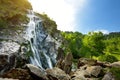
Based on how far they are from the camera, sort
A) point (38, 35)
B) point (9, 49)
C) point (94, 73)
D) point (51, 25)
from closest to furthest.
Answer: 1. point (94, 73)
2. point (9, 49)
3. point (38, 35)
4. point (51, 25)

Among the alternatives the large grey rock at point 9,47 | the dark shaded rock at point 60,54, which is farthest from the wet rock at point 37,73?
the dark shaded rock at point 60,54

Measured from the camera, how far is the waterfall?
135 ft

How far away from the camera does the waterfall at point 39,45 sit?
41144 millimetres

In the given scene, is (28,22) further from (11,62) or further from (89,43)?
(89,43)

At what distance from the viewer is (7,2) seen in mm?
52375

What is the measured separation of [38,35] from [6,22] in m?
6.09

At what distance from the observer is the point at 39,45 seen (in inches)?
1772

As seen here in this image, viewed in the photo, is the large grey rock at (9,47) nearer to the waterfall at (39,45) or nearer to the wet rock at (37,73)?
the waterfall at (39,45)

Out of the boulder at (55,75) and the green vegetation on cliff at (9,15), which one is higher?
the green vegetation on cliff at (9,15)

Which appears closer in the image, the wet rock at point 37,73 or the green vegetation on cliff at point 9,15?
the wet rock at point 37,73

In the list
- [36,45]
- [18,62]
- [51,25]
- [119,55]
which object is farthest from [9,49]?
[119,55]

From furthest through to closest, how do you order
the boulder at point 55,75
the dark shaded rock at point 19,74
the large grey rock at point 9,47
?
the large grey rock at point 9,47
the boulder at point 55,75
the dark shaded rock at point 19,74

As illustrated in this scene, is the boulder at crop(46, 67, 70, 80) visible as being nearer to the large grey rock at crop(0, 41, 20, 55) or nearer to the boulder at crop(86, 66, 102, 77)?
the boulder at crop(86, 66, 102, 77)

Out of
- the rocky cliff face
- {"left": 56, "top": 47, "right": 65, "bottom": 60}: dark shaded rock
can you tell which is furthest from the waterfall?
{"left": 56, "top": 47, "right": 65, "bottom": 60}: dark shaded rock
